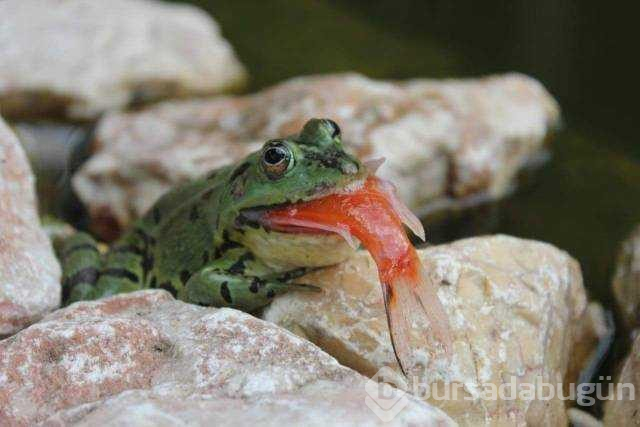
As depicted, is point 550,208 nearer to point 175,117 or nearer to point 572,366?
point 572,366

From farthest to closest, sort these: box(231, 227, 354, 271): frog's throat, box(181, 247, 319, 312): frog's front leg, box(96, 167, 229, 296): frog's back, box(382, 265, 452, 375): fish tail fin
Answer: box(96, 167, 229, 296): frog's back, box(181, 247, 319, 312): frog's front leg, box(231, 227, 354, 271): frog's throat, box(382, 265, 452, 375): fish tail fin

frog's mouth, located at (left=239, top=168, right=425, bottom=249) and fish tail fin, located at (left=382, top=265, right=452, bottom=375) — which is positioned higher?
frog's mouth, located at (left=239, top=168, right=425, bottom=249)

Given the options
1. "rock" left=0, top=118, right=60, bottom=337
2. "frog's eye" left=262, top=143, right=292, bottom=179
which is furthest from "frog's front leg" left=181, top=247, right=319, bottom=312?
"rock" left=0, top=118, right=60, bottom=337

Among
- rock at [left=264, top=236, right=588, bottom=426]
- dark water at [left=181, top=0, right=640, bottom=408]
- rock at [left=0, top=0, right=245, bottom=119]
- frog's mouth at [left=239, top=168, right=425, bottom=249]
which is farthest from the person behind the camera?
rock at [left=0, top=0, right=245, bottom=119]

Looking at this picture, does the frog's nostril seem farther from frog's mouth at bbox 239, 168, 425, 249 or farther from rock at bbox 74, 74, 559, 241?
rock at bbox 74, 74, 559, 241

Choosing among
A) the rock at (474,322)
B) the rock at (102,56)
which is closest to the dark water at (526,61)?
the rock at (102,56)
